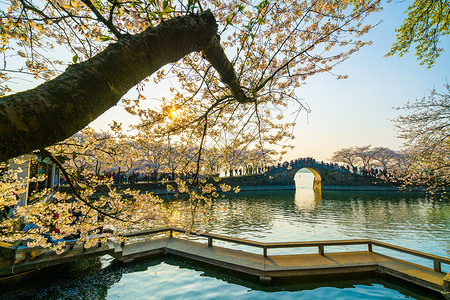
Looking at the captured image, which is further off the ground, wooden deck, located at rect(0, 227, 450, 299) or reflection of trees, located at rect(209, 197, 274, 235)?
wooden deck, located at rect(0, 227, 450, 299)

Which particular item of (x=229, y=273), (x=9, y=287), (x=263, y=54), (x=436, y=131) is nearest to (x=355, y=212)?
(x=436, y=131)

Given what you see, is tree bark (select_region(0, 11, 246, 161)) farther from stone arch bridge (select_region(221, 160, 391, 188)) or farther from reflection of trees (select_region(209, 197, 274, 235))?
stone arch bridge (select_region(221, 160, 391, 188))

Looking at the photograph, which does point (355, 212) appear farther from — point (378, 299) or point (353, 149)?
point (353, 149)

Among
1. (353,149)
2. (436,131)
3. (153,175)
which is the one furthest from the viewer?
(353,149)

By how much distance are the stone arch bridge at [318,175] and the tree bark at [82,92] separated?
3504 cm

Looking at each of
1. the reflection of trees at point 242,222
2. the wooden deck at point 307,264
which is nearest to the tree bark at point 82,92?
the wooden deck at point 307,264

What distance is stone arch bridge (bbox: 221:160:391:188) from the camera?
1466 inches

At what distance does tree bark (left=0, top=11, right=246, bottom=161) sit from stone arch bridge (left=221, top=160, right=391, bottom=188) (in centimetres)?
3504

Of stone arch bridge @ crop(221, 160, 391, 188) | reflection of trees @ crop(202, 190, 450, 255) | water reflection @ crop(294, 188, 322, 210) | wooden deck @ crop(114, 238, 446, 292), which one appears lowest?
reflection of trees @ crop(202, 190, 450, 255)

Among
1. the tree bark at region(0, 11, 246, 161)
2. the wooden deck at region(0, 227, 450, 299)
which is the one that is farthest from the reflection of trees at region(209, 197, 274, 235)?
the tree bark at region(0, 11, 246, 161)

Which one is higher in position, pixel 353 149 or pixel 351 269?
pixel 353 149

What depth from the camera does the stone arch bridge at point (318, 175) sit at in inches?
1466

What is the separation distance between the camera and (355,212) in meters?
18.0

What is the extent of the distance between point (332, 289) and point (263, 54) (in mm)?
6567
